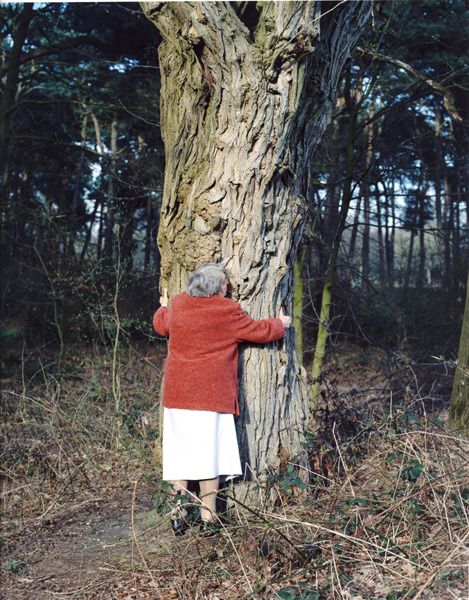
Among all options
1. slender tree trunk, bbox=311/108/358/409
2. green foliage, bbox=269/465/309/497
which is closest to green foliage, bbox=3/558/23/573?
green foliage, bbox=269/465/309/497

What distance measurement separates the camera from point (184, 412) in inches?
177

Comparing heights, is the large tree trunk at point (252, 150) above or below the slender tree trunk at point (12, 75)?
below

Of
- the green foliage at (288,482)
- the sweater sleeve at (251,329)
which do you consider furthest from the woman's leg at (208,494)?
the sweater sleeve at (251,329)

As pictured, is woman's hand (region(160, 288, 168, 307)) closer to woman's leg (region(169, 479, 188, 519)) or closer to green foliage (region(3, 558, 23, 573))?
woman's leg (region(169, 479, 188, 519))

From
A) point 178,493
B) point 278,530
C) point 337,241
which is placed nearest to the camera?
point 278,530

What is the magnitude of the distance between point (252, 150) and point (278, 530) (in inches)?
97.0

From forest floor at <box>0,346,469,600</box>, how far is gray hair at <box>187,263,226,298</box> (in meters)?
1.25

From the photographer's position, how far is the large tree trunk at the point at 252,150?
4359mm

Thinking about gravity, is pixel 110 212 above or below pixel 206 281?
above

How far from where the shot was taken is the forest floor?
11.3 feet

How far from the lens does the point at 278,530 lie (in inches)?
140

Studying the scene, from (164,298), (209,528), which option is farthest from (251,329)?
(209,528)

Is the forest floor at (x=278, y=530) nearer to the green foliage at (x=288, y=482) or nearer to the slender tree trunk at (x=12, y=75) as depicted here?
the green foliage at (x=288, y=482)

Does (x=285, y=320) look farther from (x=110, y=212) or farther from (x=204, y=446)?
(x=110, y=212)
